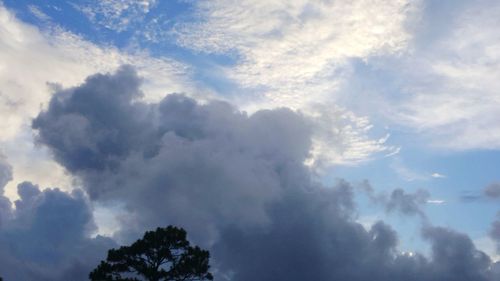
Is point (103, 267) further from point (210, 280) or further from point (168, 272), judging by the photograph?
point (210, 280)

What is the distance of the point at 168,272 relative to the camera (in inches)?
3418

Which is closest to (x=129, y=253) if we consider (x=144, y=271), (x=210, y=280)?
(x=144, y=271)

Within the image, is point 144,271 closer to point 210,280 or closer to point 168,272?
point 168,272

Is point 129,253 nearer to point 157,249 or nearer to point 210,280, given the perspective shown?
point 157,249

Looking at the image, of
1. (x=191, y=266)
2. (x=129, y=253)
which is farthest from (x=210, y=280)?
(x=129, y=253)

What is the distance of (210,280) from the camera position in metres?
89.4

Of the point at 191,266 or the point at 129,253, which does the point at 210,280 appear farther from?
the point at 129,253

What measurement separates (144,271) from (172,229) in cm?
634

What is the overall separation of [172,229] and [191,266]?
17.5ft

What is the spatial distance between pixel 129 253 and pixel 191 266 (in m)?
8.10

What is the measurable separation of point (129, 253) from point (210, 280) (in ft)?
36.8

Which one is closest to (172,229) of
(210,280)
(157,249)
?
(157,249)

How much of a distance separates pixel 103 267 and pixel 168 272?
27.2 feet

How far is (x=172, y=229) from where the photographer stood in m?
87.6
